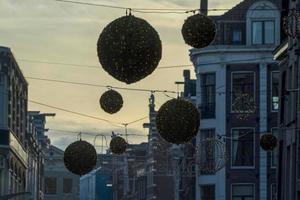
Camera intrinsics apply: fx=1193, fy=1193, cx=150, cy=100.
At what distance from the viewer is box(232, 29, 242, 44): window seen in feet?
243

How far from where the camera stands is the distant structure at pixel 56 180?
146 metres

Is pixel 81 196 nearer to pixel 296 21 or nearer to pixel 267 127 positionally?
pixel 267 127

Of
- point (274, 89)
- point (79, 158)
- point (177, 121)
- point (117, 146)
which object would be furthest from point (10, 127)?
point (177, 121)

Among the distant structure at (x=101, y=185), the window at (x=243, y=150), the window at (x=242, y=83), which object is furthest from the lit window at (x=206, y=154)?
the distant structure at (x=101, y=185)

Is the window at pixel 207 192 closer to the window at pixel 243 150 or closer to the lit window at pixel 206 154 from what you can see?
the lit window at pixel 206 154

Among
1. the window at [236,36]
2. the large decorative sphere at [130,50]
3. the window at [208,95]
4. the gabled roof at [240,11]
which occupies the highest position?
the gabled roof at [240,11]

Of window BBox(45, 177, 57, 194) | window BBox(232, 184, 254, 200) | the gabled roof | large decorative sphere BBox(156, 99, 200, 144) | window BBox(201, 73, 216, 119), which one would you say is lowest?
window BBox(232, 184, 254, 200)

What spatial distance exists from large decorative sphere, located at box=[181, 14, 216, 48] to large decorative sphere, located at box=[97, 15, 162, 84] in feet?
16.2

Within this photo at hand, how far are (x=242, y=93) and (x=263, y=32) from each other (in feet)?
13.8

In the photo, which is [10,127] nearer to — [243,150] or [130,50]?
[243,150]

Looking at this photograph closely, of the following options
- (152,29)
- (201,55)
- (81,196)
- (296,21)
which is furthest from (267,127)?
(81,196)

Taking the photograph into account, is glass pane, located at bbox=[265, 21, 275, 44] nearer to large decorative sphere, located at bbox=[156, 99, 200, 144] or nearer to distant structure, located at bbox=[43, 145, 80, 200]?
large decorative sphere, located at bbox=[156, 99, 200, 144]

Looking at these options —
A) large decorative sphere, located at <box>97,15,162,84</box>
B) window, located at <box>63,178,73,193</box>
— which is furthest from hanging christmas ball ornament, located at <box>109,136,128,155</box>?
window, located at <box>63,178,73,193</box>

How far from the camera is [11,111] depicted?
76312 mm
